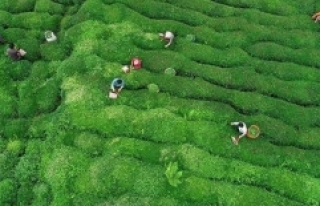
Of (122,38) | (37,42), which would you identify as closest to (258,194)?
(122,38)

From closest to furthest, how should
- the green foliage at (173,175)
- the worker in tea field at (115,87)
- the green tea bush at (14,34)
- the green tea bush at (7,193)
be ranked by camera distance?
the green foliage at (173,175) → the green tea bush at (7,193) → the worker in tea field at (115,87) → the green tea bush at (14,34)

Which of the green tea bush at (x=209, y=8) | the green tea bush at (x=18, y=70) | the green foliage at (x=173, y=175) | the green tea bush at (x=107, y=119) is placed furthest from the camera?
the green tea bush at (x=209, y=8)

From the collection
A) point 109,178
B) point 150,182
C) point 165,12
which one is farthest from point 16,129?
point 165,12

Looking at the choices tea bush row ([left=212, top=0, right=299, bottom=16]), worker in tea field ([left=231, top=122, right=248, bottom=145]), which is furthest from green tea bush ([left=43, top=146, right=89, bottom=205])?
tea bush row ([left=212, top=0, right=299, bottom=16])

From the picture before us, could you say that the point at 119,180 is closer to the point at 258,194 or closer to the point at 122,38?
the point at 258,194

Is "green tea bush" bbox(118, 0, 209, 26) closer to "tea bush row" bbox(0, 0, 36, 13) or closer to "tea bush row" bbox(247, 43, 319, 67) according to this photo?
"tea bush row" bbox(247, 43, 319, 67)

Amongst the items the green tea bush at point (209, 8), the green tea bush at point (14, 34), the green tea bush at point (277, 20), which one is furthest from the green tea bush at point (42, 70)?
the green tea bush at point (277, 20)

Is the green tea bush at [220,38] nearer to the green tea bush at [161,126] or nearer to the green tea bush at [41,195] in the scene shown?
the green tea bush at [161,126]
